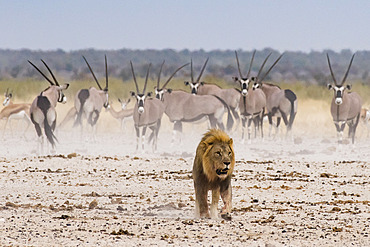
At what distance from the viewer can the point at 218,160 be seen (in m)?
7.94

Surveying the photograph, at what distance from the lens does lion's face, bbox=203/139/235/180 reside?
26.0 feet

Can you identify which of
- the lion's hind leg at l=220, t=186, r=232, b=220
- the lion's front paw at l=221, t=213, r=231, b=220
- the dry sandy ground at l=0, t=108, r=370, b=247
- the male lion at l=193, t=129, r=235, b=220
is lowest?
the dry sandy ground at l=0, t=108, r=370, b=247

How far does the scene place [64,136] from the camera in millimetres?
24797

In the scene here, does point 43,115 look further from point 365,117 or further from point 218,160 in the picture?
point 365,117

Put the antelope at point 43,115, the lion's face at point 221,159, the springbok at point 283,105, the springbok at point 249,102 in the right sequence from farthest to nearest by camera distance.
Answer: the springbok at point 283,105, the springbok at point 249,102, the antelope at point 43,115, the lion's face at point 221,159

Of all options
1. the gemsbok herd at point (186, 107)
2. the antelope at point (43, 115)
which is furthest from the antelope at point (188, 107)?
the antelope at point (43, 115)

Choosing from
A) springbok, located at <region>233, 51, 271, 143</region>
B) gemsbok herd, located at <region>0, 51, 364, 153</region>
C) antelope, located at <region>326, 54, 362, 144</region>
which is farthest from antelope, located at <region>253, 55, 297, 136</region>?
antelope, located at <region>326, 54, 362, 144</region>

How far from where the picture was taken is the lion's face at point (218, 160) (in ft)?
26.0

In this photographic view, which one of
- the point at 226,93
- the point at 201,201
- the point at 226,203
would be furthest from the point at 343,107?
the point at 201,201

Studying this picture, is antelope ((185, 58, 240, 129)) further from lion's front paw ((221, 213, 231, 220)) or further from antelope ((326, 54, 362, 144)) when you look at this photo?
lion's front paw ((221, 213, 231, 220))

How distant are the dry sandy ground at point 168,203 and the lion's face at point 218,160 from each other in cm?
51

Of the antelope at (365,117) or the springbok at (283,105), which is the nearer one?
the springbok at (283,105)

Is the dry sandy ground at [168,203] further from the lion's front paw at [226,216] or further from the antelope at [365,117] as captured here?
the antelope at [365,117]

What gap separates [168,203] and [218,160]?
6.65 feet
